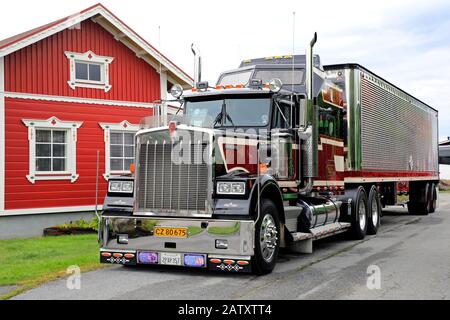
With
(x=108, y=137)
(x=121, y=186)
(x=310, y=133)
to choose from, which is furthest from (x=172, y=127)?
(x=108, y=137)

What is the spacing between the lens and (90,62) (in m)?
16.4

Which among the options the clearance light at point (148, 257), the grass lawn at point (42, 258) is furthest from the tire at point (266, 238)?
the grass lawn at point (42, 258)

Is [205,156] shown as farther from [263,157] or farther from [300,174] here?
[300,174]

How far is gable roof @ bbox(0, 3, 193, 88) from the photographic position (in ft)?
47.6

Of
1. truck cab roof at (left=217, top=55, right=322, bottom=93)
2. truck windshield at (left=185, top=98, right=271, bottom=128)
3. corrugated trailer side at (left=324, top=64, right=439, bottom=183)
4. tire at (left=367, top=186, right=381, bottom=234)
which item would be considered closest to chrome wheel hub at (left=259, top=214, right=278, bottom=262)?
truck windshield at (left=185, top=98, right=271, bottom=128)

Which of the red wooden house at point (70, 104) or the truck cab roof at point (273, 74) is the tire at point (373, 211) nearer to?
the truck cab roof at point (273, 74)

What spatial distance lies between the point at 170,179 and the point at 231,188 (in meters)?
0.93

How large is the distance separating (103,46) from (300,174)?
885cm

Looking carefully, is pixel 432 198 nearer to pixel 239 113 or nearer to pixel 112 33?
pixel 112 33

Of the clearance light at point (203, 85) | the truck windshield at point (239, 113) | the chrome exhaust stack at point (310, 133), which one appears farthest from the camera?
the clearance light at point (203, 85)

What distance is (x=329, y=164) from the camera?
11.8m

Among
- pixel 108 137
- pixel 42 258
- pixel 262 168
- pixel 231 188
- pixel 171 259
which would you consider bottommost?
pixel 42 258

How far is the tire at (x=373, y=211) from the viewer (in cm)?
1375

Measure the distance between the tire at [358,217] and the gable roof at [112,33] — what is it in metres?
6.55
